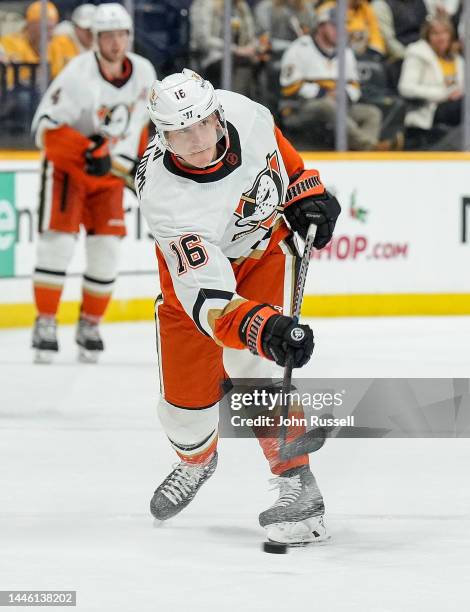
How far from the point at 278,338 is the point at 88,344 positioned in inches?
140

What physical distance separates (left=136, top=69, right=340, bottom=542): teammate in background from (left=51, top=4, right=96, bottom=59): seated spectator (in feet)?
14.1

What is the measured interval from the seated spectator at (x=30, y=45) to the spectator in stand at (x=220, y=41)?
71 cm

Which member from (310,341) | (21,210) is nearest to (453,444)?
(310,341)

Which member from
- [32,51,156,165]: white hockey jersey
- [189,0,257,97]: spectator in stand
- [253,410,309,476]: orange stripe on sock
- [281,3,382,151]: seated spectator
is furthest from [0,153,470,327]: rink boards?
[253,410,309,476]: orange stripe on sock

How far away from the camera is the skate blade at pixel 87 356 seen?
6.75m

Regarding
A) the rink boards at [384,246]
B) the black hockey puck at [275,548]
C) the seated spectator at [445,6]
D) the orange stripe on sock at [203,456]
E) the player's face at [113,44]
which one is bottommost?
the rink boards at [384,246]

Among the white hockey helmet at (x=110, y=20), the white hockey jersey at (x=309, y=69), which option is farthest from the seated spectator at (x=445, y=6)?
the white hockey helmet at (x=110, y=20)

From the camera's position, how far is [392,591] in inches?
123

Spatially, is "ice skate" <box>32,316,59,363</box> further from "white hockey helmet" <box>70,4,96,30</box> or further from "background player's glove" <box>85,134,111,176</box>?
"white hockey helmet" <box>70,4,96,30</box>

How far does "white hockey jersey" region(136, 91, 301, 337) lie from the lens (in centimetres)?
344

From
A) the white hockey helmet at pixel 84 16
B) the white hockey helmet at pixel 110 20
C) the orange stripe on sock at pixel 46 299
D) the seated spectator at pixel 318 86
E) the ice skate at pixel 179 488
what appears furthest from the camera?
the seated spectator at pixel 318 86

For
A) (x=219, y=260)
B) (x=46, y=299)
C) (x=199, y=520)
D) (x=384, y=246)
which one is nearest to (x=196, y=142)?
(x=219, y=260)

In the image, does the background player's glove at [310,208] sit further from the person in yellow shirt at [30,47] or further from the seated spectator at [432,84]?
the seated spectator at [432,84]

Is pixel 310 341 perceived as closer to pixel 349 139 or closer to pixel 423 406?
pixel 423 406
